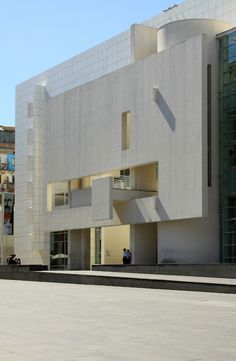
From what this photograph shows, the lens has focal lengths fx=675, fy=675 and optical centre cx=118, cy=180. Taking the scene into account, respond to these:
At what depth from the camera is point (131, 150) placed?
40656 mm

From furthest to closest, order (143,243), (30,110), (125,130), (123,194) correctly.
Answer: (30,110) → (125,130) → (143,243) → (123,194)

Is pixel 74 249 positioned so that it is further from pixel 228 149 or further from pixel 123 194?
pixel 228 149

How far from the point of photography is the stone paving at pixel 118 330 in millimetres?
8055

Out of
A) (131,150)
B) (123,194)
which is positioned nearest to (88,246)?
(123,194)

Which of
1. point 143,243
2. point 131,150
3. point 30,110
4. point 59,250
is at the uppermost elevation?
point 30,110

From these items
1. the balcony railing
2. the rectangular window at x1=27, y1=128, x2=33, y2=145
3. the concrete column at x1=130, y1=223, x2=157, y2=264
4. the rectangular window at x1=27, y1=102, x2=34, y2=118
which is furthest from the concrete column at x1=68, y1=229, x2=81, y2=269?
the rectangular window at x1=27, y1=102, x2=34, y2=118

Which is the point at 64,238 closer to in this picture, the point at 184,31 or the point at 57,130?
the point at 57,130

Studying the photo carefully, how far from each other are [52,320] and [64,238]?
38.6 metres

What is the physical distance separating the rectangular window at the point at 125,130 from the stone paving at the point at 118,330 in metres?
25.3

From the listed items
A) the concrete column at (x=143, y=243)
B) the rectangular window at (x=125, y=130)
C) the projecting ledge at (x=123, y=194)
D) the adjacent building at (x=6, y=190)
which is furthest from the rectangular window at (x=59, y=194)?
the adjacent building at (x=6, y=190)

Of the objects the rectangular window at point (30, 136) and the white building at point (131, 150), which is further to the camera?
the rectangular window at point (30, 136)

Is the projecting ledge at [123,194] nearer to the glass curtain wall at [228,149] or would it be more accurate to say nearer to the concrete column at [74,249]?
the glass curtain wall at [228,149]

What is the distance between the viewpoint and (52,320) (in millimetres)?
11992

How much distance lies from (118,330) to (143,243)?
103ft
